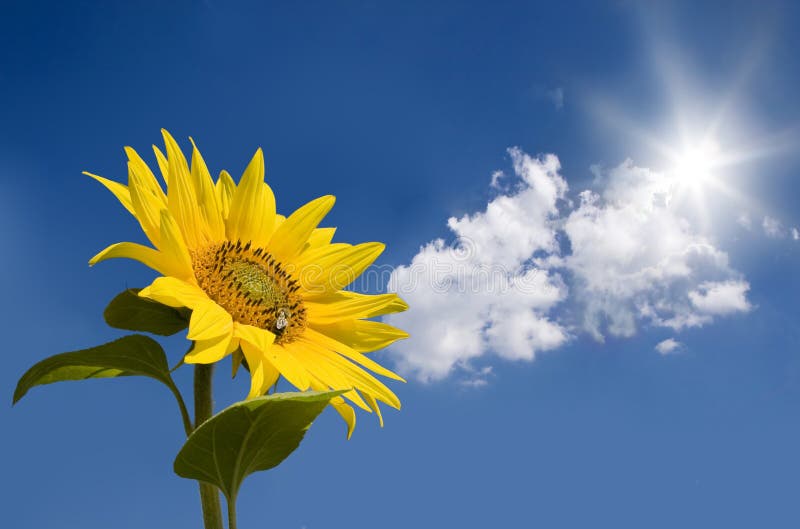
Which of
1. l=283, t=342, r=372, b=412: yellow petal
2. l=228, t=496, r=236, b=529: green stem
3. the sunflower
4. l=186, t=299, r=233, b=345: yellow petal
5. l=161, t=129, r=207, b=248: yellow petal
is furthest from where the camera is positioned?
l=161, t=129, r=207, b=248: yellow petal

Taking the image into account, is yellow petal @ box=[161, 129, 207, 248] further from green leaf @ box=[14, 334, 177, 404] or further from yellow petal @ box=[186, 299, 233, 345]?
green leaf @ box=[14, 334, 177, 404]

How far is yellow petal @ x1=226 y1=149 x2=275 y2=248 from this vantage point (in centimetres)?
405

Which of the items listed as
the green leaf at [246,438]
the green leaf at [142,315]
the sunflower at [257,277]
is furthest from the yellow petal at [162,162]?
the green leaf at [246,438]

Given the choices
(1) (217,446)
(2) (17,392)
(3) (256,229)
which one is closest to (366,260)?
(3) (256,229)

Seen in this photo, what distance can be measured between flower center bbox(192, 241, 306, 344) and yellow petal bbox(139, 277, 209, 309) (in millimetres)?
367

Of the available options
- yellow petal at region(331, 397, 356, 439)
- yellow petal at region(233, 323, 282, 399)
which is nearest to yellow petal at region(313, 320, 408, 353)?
yellow petal at region(331, 397, 356, 439)

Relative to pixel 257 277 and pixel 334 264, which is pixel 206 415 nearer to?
pixel 257 277

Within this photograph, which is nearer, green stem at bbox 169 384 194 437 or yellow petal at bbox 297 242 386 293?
green stem at bbox 169 384 194 437

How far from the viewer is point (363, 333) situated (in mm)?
4137

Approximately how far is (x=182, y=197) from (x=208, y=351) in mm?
1006

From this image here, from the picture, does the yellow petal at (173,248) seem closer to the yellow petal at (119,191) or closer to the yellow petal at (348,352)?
the yellow petal at (119,191)

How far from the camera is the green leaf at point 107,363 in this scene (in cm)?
318

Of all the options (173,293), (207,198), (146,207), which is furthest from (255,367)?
(207,198)

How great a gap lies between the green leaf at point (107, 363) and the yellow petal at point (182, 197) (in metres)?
0.75
